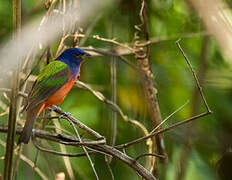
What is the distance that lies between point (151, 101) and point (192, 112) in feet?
2.29

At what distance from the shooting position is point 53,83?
11.0ft

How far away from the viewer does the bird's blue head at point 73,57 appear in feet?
11.6

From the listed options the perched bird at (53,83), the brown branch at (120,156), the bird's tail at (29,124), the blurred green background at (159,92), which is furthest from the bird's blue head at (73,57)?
the brown branch at (120,156)

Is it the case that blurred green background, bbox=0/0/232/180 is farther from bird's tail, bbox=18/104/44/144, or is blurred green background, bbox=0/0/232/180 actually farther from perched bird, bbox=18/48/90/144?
bird's tail, bbox=18/104/44/144

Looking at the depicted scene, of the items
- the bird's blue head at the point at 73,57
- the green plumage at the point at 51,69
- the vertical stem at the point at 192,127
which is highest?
the bird's blue head at the point at 73,57

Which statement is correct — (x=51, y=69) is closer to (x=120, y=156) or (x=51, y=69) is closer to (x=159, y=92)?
(x=120, y=156)

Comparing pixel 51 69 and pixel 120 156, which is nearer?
pixel 120 156

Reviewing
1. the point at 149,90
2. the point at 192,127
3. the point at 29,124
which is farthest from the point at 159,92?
the point at 29,124

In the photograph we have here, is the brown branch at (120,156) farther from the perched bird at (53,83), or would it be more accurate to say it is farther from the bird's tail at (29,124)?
the perched bird at (53,83)

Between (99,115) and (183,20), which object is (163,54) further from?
(99,115)

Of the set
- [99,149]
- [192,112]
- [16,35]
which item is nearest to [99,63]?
[192,112]

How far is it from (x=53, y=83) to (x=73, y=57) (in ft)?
1.32

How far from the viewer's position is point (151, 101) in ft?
11.2

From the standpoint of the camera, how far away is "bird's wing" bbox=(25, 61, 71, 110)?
3.21 meters
